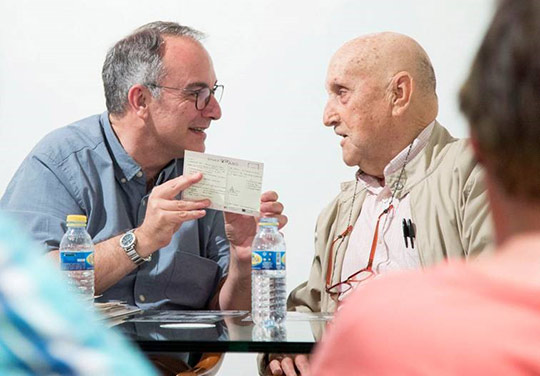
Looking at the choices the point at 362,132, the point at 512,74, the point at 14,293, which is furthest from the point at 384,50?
the point at 14,293

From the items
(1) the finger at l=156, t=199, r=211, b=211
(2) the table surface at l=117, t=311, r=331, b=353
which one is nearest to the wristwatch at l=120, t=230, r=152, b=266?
(1) the finger at l=156, t=199, r=211, b=211

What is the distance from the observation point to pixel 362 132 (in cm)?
255

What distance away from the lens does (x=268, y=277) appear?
2.18m

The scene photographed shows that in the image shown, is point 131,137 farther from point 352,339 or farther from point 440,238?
point 352,339

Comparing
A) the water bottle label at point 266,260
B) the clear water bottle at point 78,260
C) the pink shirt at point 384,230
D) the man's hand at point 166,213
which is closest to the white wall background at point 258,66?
the pink shirt at point 384,230

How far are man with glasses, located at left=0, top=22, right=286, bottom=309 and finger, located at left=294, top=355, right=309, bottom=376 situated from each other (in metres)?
0.45

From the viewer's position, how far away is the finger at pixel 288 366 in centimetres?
202

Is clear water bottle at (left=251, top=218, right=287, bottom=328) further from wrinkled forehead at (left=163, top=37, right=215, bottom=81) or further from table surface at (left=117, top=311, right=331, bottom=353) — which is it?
wrinkled forehead at (left=163, top=37, right=215, bottom=81)

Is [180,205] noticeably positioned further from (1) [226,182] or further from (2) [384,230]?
(2) [384,230]

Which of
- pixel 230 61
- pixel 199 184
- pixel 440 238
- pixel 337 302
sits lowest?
pixel 337 302

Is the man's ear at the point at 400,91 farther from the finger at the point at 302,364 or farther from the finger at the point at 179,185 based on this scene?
the finger at the point at 302,364

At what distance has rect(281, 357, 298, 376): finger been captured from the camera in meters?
2.02

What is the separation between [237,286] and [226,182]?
1.32 feet

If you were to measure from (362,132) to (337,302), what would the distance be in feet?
1.76
